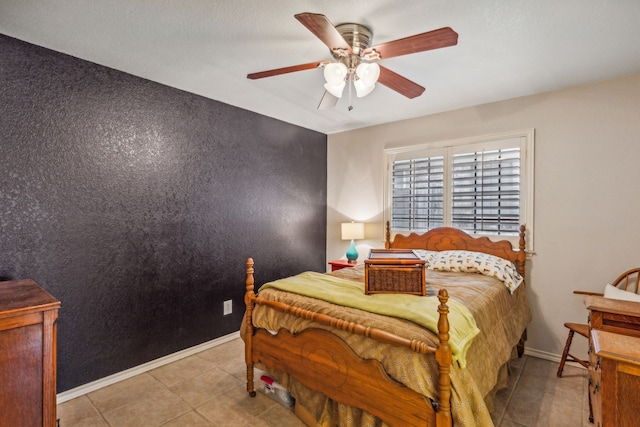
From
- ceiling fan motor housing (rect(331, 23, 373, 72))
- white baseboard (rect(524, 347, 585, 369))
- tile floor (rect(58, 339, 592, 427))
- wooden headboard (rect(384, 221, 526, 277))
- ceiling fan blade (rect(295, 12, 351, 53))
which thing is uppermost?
ceiling fan motor housing (rect(331, 23, 373, 72))

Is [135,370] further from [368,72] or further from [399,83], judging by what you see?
[399,83]

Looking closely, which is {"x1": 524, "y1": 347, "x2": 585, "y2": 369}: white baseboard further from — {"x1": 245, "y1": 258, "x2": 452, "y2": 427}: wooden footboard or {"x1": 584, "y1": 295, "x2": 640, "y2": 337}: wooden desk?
{"x1": 245, "y1": 258, "x2": 452, "y2": 427}: wooden footboard

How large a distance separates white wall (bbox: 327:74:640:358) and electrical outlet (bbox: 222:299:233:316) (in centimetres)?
290

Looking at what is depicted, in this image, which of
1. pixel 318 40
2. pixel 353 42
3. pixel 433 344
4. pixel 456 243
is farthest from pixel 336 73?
pixel 456 243

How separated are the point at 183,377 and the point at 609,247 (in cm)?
372

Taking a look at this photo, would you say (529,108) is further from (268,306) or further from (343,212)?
(268,306)

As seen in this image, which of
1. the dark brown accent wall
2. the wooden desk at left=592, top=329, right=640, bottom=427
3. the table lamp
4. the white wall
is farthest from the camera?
the table lamp

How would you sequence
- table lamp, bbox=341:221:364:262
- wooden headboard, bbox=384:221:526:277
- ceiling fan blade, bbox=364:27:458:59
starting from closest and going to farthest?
ceiling fan blade, bbox=364:27:458:59 < wooden headboard, bbox=384:221:526:277 < table lamp, bbox=341:221:364:262

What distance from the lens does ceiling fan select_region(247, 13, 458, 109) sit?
5.14 ft

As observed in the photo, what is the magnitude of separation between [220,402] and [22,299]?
139 centimetres

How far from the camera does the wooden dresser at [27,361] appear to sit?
1406 mm

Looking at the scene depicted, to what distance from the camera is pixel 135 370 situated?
104 inches

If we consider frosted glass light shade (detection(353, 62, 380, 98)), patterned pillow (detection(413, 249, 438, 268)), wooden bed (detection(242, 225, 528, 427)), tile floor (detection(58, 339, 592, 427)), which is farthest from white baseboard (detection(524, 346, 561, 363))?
frosted glass light shade (detection(353, 62, 380, 98))

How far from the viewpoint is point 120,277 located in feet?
8.38
